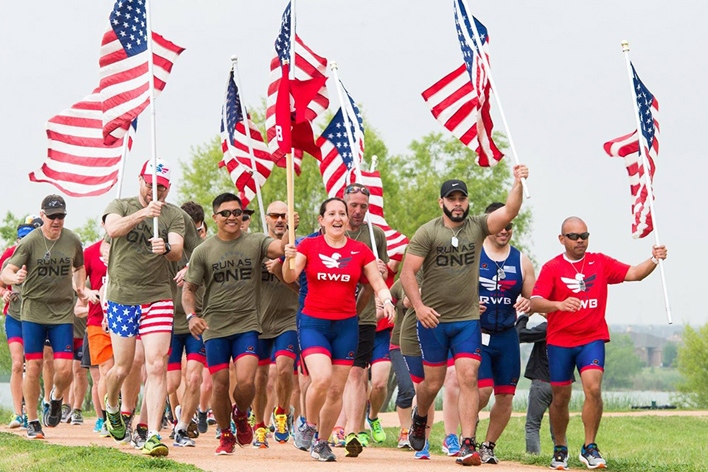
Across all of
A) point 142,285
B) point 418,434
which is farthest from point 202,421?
point 142,285

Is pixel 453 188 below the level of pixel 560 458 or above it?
above

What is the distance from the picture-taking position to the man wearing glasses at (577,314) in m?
12.9

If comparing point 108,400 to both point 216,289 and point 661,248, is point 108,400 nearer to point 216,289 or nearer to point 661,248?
point 216,289

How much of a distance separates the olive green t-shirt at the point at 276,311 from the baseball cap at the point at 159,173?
221 centimetres

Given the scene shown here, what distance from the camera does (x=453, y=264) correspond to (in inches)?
520

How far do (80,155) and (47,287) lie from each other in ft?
5.53

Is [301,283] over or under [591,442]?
over

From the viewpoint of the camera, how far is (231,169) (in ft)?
59.9

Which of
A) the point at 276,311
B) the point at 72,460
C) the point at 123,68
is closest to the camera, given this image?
the point at 72,460

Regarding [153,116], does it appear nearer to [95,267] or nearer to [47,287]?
[47,287]

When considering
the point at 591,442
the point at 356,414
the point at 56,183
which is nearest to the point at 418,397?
the point at 356,414

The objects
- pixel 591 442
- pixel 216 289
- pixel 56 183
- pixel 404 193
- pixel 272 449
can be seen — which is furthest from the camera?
pixel 404 193

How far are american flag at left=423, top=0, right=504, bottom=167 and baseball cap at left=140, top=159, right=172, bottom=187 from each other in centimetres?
299

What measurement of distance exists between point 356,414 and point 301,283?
1919mm
